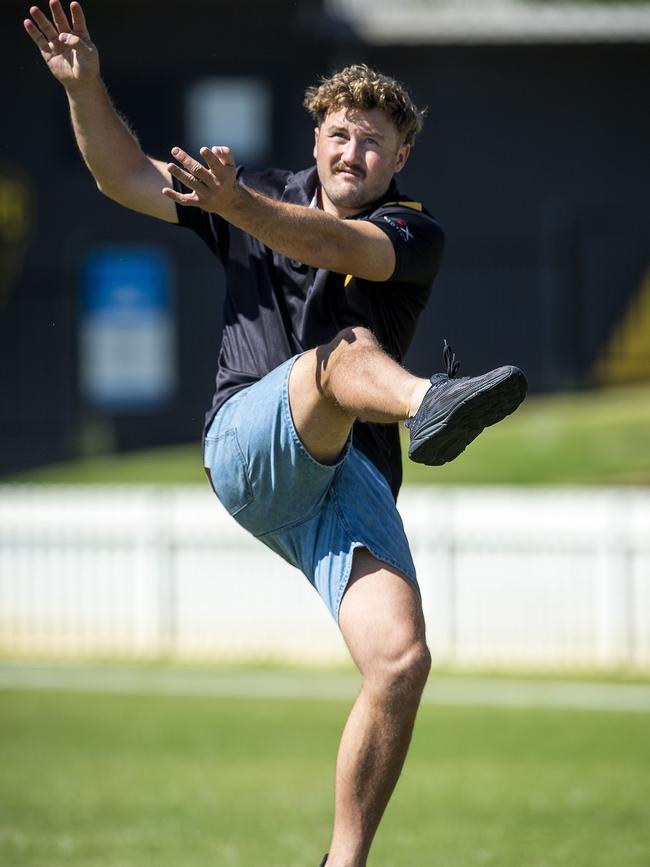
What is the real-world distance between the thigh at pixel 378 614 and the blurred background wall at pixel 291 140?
13.7 m

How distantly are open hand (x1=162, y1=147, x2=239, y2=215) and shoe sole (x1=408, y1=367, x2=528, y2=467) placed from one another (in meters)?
0.71

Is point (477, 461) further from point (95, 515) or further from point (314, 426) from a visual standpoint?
point (314, 426)

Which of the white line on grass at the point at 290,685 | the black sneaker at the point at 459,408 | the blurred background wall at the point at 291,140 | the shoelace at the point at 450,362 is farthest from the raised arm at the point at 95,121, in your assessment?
the blurred background wall at the point at 291,140

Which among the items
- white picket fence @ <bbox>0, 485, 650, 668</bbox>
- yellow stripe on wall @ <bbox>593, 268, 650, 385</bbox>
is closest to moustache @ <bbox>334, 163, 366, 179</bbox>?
white picket fence @ <bbox>0, 485, 650, 668</bbox>

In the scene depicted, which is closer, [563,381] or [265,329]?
[265,329]

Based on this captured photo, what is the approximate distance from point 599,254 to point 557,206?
4.87 ft

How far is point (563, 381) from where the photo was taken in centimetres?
1664

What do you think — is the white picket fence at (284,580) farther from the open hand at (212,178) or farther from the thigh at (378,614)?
the open hand at (212,178)

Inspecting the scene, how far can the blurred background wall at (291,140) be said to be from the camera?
17.8 metres

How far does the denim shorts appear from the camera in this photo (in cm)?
402

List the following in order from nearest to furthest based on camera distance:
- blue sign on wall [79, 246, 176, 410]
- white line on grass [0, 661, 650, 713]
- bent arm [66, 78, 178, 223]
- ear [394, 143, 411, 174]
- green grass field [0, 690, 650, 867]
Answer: ear [394, 143, 411, 174] → bent arm [66, 78, 178, 223] → green grass field [0, 690, 650, 867] → white line on grass [0, 661, 650, 713] → blue sign on wall [79, 246, 176, 410]

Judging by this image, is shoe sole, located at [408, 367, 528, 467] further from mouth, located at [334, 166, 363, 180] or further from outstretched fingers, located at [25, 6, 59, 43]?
outstretched fingers, located at [25, 6, 59, 43]

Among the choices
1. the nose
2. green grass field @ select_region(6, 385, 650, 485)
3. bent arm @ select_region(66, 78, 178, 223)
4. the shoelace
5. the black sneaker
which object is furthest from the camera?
green grass field @ select_region(6, 385, 650, 485)

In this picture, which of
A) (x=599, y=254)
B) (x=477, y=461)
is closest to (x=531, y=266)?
(x=599, y=254)
